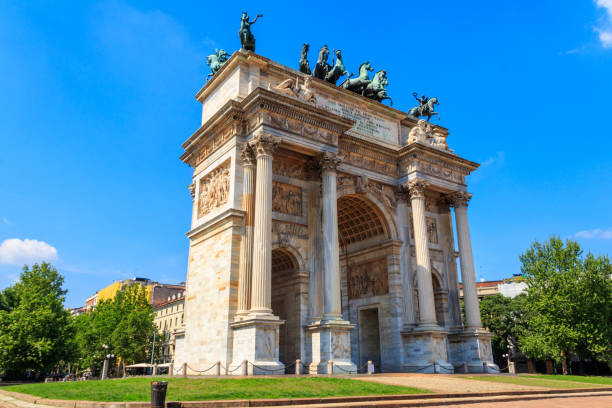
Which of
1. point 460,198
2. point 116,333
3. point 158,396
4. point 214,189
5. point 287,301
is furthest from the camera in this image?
point 116,333

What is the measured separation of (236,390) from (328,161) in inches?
601

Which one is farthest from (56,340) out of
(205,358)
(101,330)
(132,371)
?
(132,371)

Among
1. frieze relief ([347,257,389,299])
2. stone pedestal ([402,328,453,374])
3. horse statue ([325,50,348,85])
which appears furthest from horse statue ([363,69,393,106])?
stone pedestal ([402,328,453,374])

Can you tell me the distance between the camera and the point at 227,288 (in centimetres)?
2298

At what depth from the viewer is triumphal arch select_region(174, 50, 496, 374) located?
2300cm

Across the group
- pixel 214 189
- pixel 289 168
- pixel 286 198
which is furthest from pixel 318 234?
pixel 214 189

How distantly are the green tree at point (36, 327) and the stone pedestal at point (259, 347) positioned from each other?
83.9 ft

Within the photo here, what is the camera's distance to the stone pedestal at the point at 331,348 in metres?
22.1

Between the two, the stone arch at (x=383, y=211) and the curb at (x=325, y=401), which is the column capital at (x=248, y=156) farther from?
the curb at (x=325, y=401)

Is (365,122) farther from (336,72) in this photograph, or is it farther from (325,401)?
(325,401)

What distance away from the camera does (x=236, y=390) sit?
13836 mm

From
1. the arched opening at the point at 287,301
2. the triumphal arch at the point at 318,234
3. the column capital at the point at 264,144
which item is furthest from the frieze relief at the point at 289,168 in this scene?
the arched opening at the point at 287,301

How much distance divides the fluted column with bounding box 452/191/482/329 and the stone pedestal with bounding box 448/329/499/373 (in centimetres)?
69

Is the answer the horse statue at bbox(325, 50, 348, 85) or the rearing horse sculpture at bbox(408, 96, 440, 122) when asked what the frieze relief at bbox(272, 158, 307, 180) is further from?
the rearing horse sculpture at bbox(408, 96, 440, 122)
